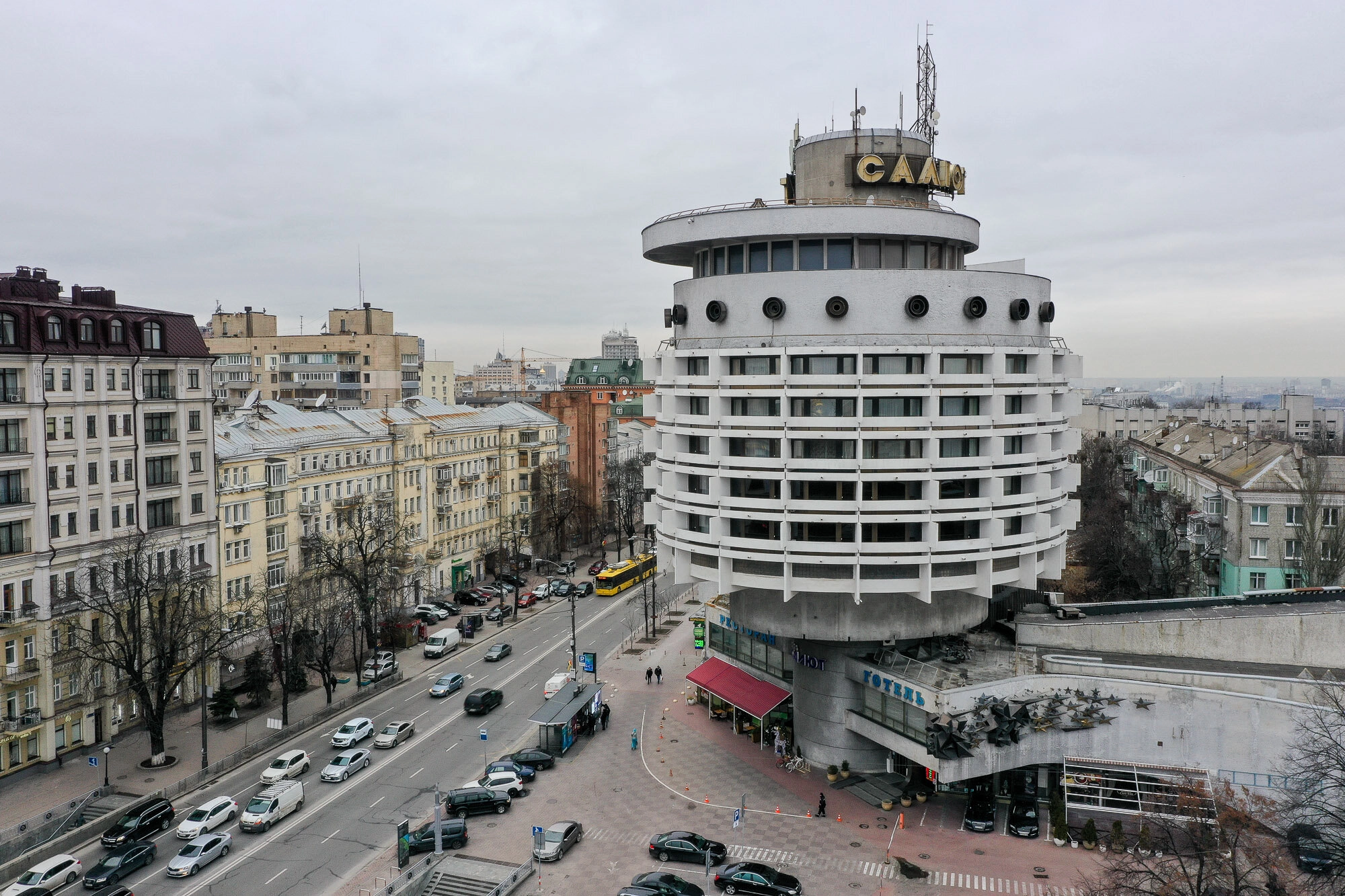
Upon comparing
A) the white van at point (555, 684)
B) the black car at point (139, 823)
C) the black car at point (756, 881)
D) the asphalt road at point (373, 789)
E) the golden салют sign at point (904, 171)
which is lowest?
the asphalt road at point (373, 789)

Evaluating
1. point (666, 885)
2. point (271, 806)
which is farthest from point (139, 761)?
point (666, 885)

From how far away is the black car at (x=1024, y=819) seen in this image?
49.1 m

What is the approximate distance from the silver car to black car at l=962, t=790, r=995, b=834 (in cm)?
3830

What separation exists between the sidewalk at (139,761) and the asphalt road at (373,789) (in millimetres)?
3109

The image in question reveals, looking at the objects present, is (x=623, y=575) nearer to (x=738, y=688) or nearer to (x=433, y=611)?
(x=433, y=611)

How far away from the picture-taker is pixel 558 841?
4781 centimetres

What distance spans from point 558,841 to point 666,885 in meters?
6.98

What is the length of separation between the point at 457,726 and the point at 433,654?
17.3 metres

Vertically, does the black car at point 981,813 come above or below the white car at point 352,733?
below

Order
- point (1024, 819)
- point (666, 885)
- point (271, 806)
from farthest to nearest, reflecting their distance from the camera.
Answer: point (271, 806), point (1024, 819), point (666, 885)

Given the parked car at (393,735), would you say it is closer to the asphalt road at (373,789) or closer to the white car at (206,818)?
the asphalt road at (373,789)

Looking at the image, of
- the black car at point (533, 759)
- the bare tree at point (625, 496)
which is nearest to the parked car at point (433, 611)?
the bare tree at point (625, 496)

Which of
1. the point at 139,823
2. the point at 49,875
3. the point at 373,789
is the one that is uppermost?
the point at 139,823

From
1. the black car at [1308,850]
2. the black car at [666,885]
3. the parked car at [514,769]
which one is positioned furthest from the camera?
the parked car at [514,769]
